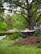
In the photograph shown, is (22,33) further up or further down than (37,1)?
further down

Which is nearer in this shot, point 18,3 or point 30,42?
point 30,42

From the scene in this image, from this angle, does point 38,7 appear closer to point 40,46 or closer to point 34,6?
point 34,6

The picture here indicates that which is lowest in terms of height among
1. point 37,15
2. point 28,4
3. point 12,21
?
point 12,21

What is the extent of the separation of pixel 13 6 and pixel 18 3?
535 mm

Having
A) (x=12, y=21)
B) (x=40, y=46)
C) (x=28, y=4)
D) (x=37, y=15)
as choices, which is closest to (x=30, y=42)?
(x=40, y=46)

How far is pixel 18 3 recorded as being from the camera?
746 inches

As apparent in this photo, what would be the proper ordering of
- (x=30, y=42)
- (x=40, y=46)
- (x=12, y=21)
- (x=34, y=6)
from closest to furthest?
(x=40, y=46), (x=30, y=42), (x=34, y=6), (x=12, y=21)

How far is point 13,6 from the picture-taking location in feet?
62.8

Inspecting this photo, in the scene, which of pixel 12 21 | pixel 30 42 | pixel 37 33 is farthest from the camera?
pixel 12 21

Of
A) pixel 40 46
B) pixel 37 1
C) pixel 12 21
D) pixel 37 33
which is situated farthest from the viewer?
pixel 12 21

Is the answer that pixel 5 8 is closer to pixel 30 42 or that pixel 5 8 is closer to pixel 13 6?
pixel 13 6

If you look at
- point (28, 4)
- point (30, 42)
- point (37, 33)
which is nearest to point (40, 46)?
point (30, 42)

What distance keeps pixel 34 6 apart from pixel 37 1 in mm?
1313

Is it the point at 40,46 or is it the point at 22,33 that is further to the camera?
the point at 22,33
